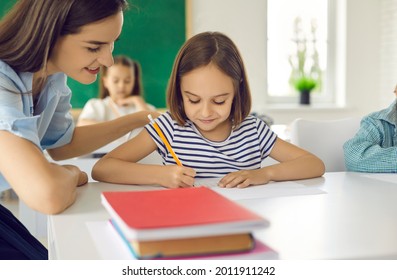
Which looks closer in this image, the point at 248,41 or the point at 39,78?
the point at 39,78

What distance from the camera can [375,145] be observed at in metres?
1.43

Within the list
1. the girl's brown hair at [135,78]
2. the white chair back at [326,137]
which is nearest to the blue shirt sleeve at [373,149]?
the white chair back at [326,137]

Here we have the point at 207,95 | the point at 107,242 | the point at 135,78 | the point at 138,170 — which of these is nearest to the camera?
the point at 107,242

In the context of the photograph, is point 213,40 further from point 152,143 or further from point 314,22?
point 314,22

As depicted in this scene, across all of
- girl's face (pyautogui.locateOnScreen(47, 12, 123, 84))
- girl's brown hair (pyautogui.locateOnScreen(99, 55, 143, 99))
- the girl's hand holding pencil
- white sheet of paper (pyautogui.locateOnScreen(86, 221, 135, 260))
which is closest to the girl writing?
the girl's hand holding pencil

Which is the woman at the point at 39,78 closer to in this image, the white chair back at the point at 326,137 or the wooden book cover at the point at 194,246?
the wooden book cover at the point at 194,246

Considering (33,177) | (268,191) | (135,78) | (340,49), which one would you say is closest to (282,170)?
(268,191)

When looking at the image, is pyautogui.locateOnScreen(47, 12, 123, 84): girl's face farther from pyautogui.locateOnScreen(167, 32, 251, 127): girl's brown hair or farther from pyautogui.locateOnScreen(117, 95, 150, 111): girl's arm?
pyautogui.locateOnScreen(117, 95, 150, 111): girl's arm

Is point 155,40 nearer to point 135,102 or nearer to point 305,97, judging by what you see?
point 135,102

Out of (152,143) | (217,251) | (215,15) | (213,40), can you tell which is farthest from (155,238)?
(215,15)

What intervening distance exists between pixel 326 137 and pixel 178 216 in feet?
3.70
